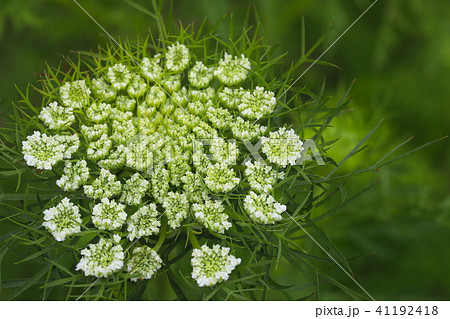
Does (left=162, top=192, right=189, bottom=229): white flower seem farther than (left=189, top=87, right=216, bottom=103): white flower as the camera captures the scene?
No

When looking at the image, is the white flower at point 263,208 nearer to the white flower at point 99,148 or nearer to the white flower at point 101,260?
the white flower at point 101,260

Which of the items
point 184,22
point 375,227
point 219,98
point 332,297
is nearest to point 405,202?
point 375,227

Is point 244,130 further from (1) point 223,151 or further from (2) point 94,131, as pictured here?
(2) point 94,131

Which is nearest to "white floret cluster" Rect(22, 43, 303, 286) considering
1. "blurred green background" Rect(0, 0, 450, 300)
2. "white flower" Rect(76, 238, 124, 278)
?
"white flower" Rect(76, 238, 124, 278)

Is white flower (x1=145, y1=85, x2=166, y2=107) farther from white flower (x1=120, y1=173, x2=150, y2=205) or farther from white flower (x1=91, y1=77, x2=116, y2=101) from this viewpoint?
white flower (x1=120, y1=173, x2=150, y2=205)

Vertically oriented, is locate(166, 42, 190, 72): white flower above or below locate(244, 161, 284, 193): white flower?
above

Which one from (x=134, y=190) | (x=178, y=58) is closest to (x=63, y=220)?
(x=134, y=190)
